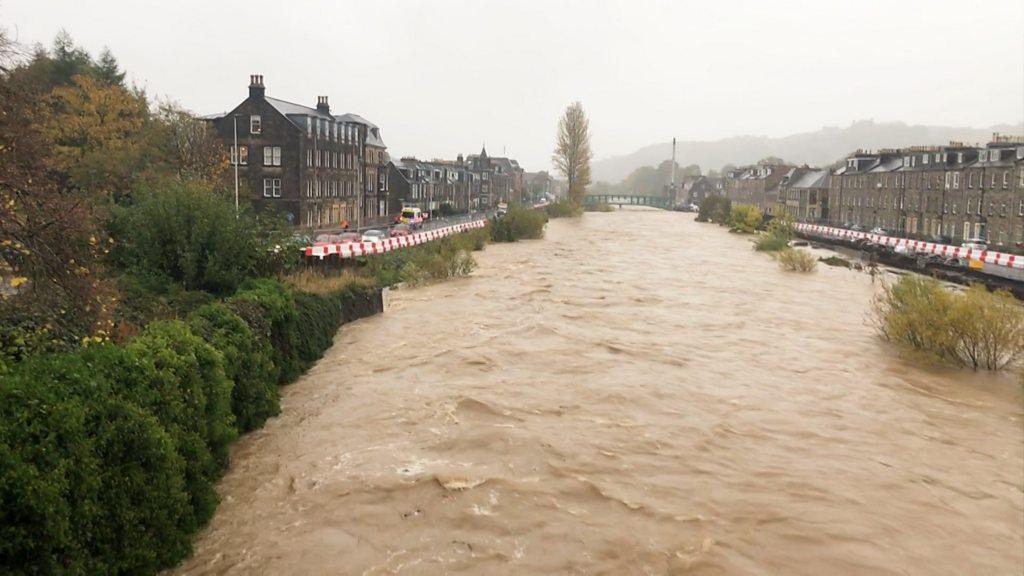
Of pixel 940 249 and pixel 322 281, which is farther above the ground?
pixel 940 249

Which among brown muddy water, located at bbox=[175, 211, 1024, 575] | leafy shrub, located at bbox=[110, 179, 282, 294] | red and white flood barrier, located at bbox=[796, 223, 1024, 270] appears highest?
leafy shrub, located at bbox=[110, 179, 282, 294]

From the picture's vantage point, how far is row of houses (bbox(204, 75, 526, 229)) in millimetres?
54344

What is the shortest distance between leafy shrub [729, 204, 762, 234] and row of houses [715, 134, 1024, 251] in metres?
2.78

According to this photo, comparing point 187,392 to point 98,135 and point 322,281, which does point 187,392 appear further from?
point 98,135

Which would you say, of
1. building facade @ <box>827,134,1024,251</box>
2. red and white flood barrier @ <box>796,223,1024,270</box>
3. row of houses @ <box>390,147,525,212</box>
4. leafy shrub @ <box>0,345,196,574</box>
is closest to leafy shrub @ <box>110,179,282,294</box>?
leafy shrub @ <box>0,345,196,574</box>

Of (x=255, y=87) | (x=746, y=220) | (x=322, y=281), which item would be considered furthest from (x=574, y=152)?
(x=322, y=281)

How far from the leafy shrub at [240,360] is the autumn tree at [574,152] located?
4032 inches

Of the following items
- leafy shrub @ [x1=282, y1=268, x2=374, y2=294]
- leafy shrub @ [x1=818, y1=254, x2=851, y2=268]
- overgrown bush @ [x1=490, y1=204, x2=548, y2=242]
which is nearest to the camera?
leafy shrub @ [x1=282, y1=268, x2=374, y2=294]

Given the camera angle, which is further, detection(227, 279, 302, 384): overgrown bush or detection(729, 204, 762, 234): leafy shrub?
detection(729, 204, 762, 234): leafy shrub

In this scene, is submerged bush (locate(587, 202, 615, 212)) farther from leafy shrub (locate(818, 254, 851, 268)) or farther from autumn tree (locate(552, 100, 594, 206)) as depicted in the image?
leafy shrub (locate(818, 254, 851, 268))

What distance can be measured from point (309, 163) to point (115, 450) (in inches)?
2012

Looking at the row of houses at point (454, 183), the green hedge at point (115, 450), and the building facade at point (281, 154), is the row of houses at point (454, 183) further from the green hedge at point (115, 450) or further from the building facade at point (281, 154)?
the green hedge at point (115, 450)

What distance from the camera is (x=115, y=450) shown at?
7578 millimetres

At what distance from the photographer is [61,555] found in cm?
659
